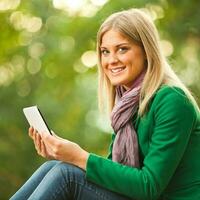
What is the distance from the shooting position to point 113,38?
2025mm

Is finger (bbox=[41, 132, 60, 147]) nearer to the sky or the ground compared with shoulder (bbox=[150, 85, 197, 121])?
nearer to the ground

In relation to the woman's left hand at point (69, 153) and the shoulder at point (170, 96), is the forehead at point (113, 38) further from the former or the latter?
the woman's left hand at point (69, 153)

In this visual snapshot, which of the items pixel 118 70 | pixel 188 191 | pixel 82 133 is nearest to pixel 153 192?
pixel 188 191

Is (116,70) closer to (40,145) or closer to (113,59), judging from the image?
(113,59)

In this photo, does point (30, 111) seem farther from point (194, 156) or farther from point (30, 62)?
point (30, 62)

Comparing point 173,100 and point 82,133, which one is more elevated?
point 173,100

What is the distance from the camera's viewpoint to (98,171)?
1.85 m

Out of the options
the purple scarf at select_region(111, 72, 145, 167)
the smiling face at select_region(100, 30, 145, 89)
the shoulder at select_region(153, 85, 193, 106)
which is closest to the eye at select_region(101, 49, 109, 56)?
the smiling face at select_region(100, 30, 145, 89)

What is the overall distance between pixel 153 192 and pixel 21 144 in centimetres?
372

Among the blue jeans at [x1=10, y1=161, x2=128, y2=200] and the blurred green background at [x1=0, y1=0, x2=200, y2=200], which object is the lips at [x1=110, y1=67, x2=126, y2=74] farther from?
the blurred green background at [x1=0, y1=0, x2=200, y2=200]

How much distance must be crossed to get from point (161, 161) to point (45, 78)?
3.84m

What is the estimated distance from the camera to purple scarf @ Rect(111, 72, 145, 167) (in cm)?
194

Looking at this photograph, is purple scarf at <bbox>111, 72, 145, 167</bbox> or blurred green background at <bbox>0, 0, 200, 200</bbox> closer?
purple scarf at <bbox>111, 72, 145, 167</bbox>

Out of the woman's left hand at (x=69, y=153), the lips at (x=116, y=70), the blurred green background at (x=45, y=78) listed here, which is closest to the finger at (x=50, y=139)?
the woman's left hand at (x=69, y=153)
